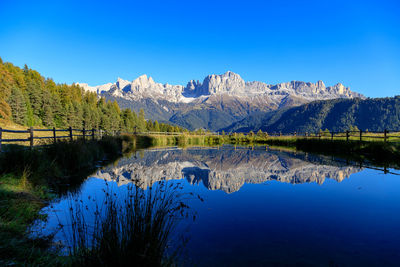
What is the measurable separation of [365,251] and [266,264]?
1.66m

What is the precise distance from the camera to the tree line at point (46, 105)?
53.3 meters

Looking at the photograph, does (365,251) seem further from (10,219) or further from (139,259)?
(10,219)

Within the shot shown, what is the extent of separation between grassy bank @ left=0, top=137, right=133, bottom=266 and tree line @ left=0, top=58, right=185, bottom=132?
45.9 metres

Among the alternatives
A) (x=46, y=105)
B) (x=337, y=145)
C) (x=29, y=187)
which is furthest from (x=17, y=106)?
(x=337, y=145)

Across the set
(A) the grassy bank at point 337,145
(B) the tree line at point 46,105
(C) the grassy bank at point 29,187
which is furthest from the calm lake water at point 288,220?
(B) the tree line at point 46,105

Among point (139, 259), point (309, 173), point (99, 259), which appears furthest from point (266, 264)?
point (309, 173)

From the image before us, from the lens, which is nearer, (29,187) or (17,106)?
(29,187)

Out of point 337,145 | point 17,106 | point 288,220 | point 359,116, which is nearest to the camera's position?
point 288,220

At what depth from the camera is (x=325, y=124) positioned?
189625mm

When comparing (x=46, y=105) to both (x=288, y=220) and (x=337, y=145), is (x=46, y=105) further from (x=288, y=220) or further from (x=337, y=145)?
(x=288, y=220)

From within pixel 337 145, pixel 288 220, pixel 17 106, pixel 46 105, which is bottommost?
pixel 288 220

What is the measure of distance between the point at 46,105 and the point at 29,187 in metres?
69.0

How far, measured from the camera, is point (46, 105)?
6425 centimetres

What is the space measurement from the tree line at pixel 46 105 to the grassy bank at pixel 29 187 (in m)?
45.9
